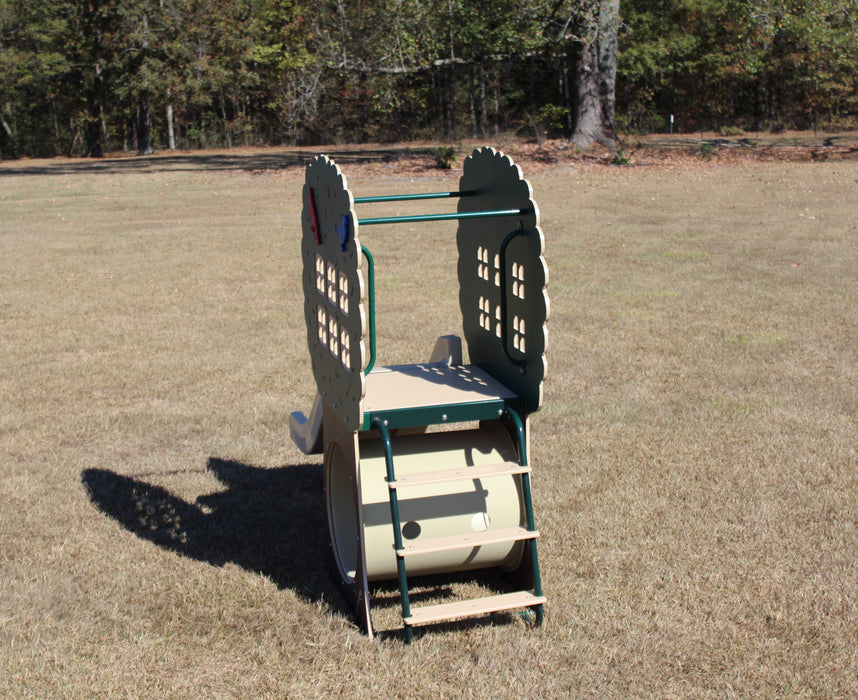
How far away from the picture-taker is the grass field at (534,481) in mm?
3525

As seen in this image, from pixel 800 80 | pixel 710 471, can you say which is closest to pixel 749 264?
pixel 710 471

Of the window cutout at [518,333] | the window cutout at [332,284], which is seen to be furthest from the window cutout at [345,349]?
the window cutout at [518,333]

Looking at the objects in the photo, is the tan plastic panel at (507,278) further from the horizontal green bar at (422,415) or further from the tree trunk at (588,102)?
the tree trunk at (588,102)

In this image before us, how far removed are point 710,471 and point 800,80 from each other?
48.3 metres

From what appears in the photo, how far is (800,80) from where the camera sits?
157 ft

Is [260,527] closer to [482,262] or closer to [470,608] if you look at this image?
[470,608]

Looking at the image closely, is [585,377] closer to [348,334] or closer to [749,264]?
[348,334]

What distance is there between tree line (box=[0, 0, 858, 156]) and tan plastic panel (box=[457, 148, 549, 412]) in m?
32.1

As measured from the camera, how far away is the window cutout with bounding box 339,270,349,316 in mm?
3600

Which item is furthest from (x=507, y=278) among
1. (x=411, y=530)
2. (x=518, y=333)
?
(x=411, y=530)

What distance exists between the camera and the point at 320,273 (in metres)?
4.13

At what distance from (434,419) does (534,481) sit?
→ 64.1 inches

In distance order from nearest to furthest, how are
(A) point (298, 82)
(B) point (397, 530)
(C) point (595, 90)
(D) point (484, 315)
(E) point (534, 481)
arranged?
(B) point (397, 530), (D) point (484, 315), (E) point (534, 481), (C) point (595, 90), (A) point (298, 82)

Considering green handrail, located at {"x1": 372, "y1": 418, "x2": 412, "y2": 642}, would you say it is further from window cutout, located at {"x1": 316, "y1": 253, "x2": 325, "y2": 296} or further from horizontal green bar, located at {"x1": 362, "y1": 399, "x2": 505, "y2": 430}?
window cutout, located at {"x1": 316, "y1": 253, "x2": 325, "y2": 296}
